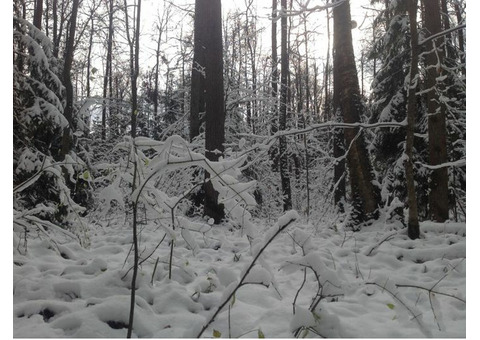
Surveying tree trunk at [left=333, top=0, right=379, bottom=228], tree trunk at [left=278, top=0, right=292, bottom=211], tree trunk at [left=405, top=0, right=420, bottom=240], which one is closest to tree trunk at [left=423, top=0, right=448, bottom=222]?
tree trunk at [left=333, top=0, right=379, bottom=228]

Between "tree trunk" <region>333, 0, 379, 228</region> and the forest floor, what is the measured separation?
1958 mm

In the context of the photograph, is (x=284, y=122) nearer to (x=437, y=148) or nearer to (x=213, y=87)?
(x=213, y=87)

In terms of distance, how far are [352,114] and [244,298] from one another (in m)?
4.27

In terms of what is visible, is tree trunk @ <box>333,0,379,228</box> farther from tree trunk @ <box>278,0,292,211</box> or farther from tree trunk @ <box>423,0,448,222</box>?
tree trunk @ <box>278,0,292,211</box>

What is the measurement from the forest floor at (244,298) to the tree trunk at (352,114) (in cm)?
196

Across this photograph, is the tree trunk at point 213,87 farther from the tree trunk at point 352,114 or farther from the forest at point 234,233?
the tree trunk at point 352,114

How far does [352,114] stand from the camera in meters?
5.90

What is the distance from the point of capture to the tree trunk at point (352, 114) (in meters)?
5.76

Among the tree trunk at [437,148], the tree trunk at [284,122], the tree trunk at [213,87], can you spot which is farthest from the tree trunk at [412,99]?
the tree trunk at [284,122]

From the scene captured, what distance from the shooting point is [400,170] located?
707cm

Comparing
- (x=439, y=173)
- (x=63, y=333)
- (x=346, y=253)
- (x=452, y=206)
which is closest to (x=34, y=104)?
(x=63, y=333)

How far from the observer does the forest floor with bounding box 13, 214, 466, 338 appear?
2076 mm

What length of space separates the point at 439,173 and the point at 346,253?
2419mm

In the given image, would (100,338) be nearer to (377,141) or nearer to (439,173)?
(439,173)
